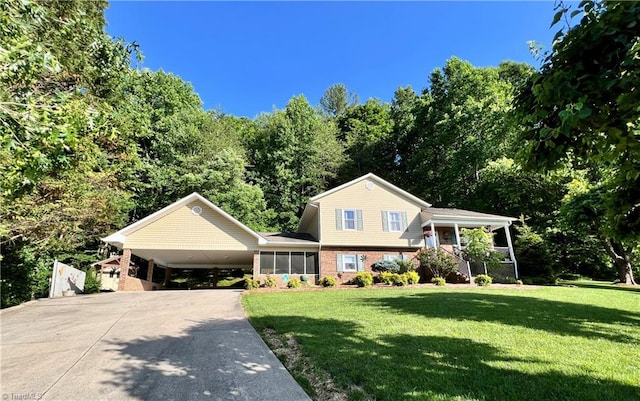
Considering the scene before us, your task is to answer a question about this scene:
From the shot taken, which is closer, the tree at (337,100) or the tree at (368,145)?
the tree at (368,145)

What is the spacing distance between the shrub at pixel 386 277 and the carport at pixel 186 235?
6.99 m

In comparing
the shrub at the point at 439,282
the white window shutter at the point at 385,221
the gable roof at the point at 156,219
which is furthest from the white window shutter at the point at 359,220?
the gable roof at the point at 156,219

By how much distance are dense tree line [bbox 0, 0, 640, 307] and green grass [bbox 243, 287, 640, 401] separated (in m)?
2.09

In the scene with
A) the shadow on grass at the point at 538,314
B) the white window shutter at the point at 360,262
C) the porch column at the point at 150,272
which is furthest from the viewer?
the porch column at the point at 150,272

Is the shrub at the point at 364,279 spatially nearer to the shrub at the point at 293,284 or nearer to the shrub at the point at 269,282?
the shrub at the point at 293,284

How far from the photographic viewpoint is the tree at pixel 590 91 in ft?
Result: 8.59

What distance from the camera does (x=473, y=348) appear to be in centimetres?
516

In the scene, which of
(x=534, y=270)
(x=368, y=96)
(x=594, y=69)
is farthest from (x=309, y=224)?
(x=368, y=96)

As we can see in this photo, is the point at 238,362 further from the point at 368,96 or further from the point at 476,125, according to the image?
the point at 368,96

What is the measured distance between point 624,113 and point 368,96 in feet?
145

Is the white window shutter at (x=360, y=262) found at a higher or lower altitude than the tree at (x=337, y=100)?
lower

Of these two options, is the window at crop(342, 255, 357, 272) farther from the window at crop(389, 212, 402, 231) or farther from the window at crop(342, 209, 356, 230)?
the window at crop(389, 212, 402, 231)

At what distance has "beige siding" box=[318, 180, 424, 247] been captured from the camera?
1989cm

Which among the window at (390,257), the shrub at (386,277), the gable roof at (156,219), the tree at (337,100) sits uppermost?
the tree at (337,100)
